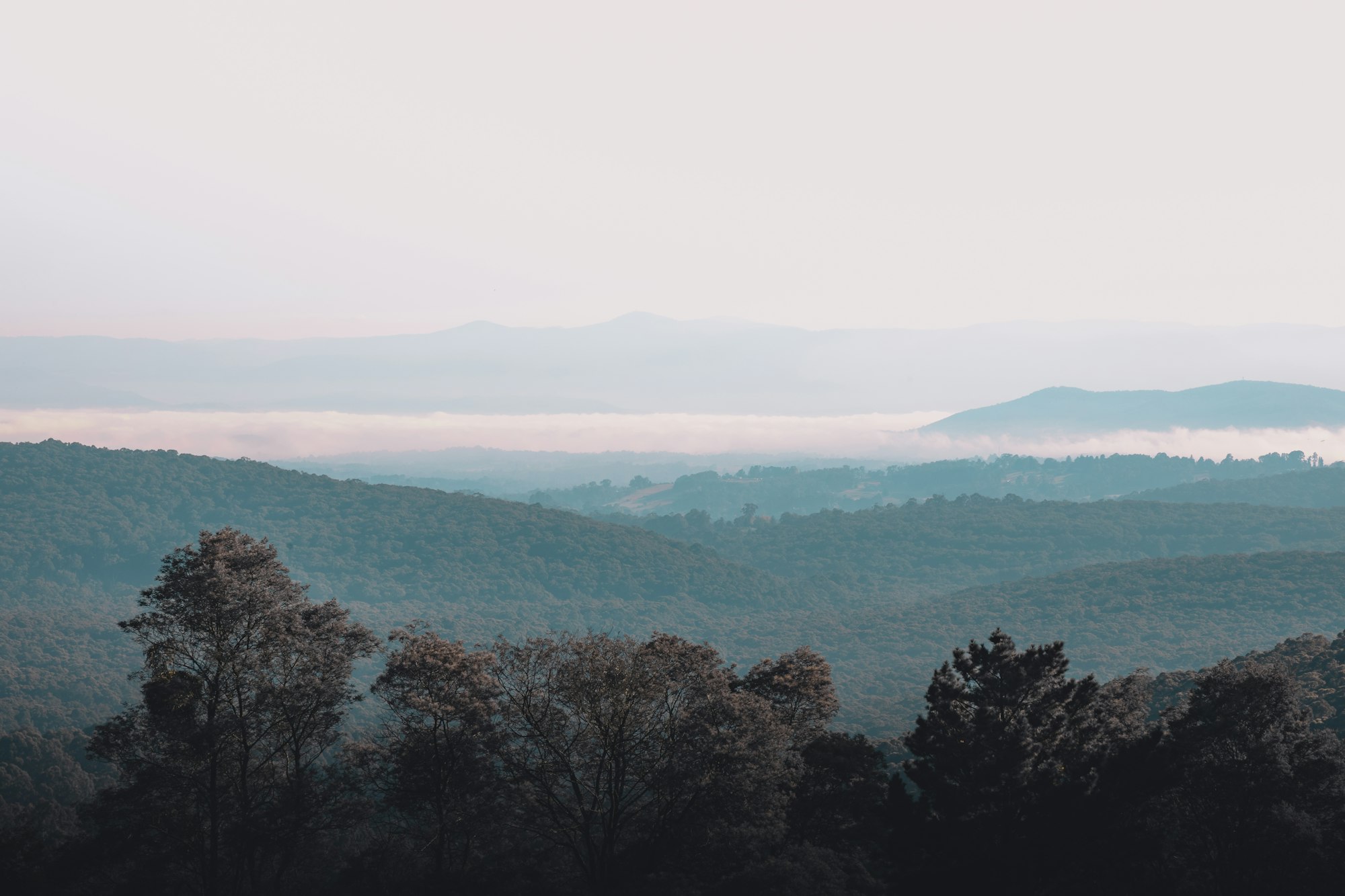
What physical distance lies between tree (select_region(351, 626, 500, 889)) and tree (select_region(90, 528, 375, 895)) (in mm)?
3041

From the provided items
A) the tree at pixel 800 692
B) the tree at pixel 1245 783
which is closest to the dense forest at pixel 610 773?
the tree at pixel 1245 783

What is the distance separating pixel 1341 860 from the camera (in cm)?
3578

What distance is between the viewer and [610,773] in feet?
140

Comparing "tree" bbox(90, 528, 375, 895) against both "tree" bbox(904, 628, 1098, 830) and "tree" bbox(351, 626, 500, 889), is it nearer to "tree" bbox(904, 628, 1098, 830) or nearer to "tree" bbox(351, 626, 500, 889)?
"tree" bbox(351, 626, 500, 889)

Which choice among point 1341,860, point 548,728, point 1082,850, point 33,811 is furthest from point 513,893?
point 33,811

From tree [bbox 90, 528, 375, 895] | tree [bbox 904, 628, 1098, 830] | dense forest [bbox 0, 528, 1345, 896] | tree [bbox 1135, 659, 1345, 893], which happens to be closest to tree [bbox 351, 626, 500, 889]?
dense forest [bbox 0, 528, 1345, 896]

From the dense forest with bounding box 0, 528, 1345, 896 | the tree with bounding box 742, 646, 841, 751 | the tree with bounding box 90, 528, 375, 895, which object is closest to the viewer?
the dense forest with bounding box 0, 528, 1345, 896

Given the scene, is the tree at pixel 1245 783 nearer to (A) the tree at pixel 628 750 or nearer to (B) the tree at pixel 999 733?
(B) the tree at pixel 999 733

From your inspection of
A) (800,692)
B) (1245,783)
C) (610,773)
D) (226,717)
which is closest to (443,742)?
(610,773)

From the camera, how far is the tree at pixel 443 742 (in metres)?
41.3

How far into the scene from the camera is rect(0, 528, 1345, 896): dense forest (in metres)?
38.4

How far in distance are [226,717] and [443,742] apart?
819 centimetres

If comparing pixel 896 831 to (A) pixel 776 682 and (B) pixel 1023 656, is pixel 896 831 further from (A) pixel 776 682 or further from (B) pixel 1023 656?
(A) pixel 776 682

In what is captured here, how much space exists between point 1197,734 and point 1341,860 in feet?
18.8
